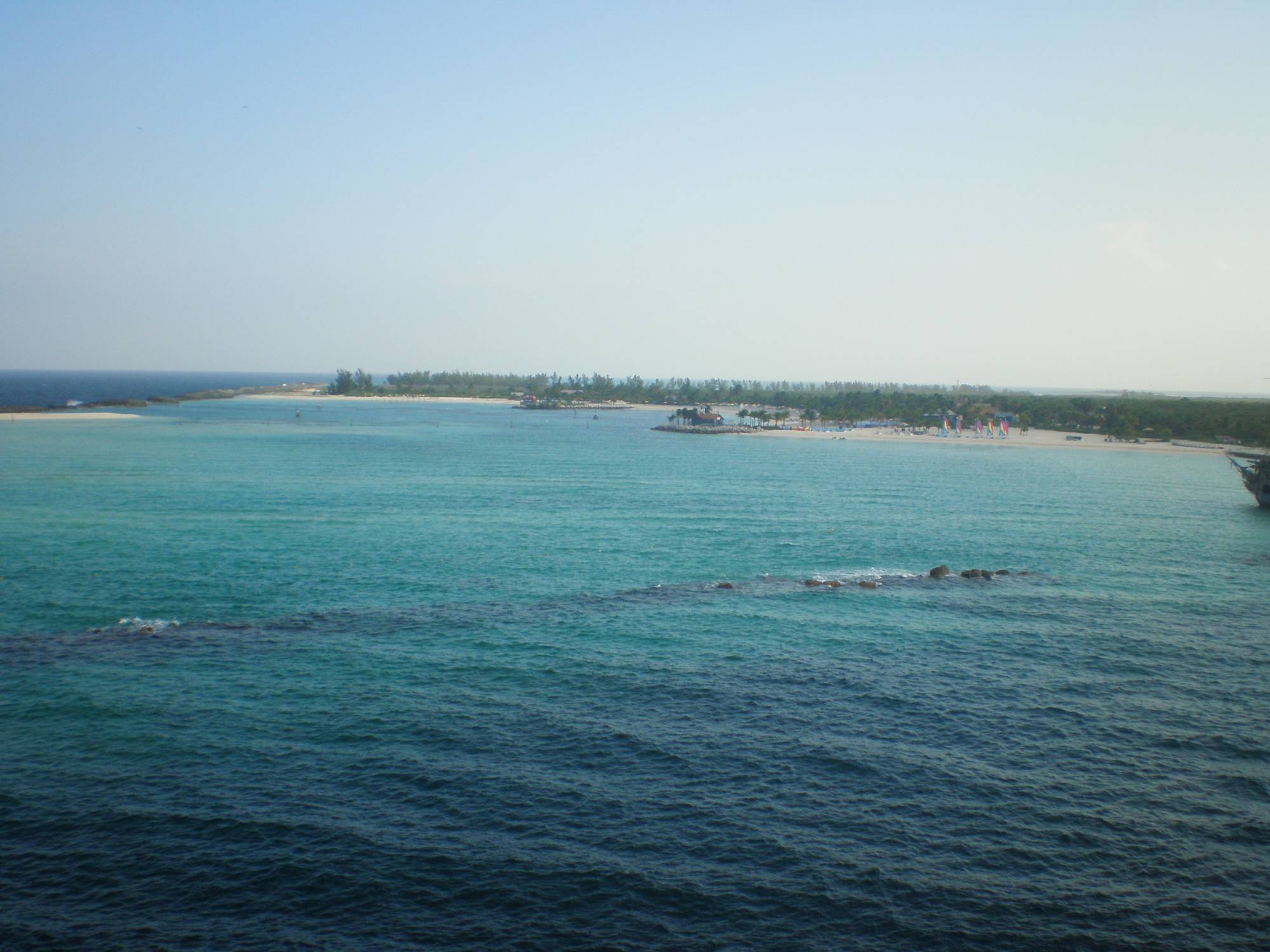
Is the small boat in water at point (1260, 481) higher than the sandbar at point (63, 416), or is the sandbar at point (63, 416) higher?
the sandbar at point (63, 416)

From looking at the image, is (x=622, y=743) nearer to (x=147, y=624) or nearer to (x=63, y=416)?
(x=147, y=624)

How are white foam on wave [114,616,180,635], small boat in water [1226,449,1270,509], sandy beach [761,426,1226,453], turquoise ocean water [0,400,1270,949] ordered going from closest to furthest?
1. turquoise ocean water [0,400,1270,949]
2. white foam on wave [114,616,180,635]
3. small boat in water [1226,449,1270,509]
4. sandy beach [761,426,1226,453]

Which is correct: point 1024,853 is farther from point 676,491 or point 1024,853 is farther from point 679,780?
point 676,491

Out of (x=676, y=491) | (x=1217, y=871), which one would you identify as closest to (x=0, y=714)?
(x=1217, y=871)

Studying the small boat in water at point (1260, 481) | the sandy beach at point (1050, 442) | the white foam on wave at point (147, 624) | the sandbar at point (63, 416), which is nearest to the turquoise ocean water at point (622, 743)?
the white foam on wave at point (147, 624)

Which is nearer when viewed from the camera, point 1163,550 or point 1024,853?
point 1024,853

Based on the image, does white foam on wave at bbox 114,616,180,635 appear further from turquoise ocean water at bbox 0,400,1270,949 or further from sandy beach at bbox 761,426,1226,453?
sandy beach at bbox 761,426,1226,453

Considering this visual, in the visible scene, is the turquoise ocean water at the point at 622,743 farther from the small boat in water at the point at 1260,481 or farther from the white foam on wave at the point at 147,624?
the small boat in water at the point at 1260,481

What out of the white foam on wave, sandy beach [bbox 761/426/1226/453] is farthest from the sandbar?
the white foam on wave

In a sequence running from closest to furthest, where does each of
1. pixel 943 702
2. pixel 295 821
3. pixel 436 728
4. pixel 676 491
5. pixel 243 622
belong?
pixel 295 821, pixel 436 728, pixel 943 702, pixel 243 622, pixel 676 491
